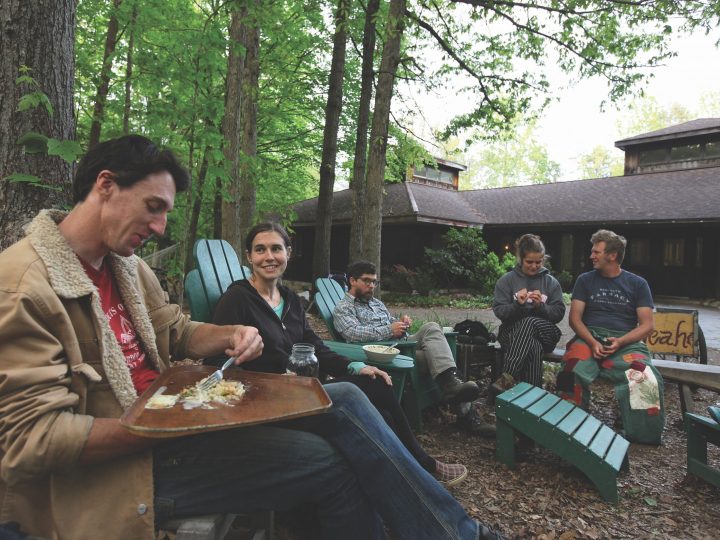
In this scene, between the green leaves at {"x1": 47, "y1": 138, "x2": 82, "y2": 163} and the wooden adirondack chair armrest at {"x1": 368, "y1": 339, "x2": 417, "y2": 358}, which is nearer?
the green leaves at {"x1": 47, "y1": 138, "x2": 82, "y2": 163}

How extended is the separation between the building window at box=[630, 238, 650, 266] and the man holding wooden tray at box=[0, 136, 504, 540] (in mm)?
16193

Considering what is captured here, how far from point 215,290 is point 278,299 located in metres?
0.56

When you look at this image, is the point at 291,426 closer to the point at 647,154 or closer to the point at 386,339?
the point at 386,339

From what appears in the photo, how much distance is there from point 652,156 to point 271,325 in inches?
796

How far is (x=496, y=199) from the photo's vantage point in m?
18.7

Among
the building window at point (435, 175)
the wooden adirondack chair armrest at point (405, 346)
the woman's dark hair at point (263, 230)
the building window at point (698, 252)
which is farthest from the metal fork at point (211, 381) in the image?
the building window at point (435, 175)

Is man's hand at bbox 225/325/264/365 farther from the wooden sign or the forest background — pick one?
the wooden sign

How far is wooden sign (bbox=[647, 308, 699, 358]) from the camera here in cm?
455

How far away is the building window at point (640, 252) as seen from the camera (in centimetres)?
1491

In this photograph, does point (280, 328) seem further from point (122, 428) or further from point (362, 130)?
point (362, 130)

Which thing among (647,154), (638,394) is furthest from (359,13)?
(647,154)

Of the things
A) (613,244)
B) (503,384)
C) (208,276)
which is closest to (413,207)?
(613,244)

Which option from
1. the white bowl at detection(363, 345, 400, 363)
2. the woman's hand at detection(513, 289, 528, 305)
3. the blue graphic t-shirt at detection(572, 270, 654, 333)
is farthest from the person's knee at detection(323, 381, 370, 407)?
the blue graphic t-shirt at detection(572, 270, 654, 333)

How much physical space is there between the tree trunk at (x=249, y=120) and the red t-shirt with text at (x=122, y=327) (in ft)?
12.5
